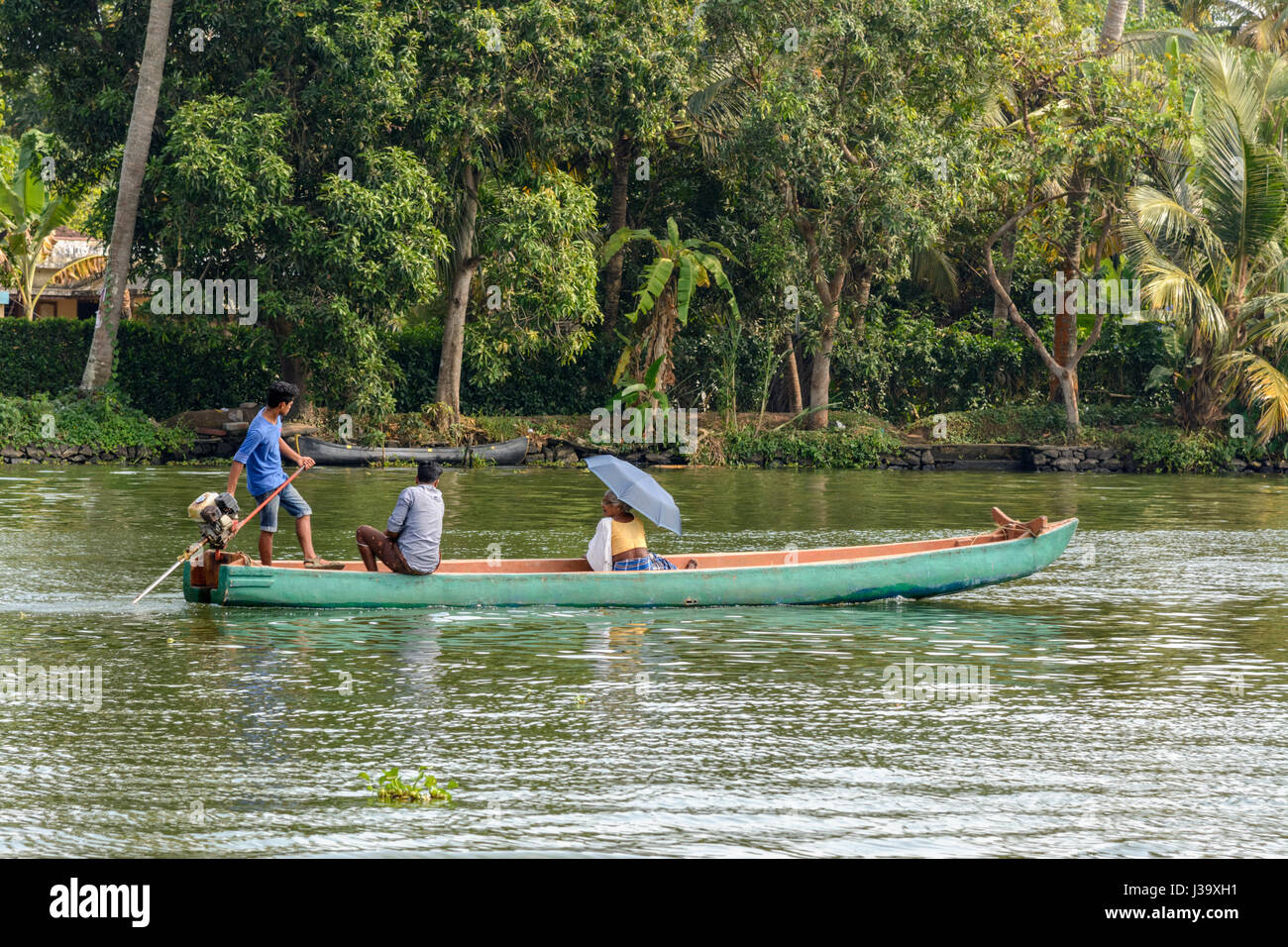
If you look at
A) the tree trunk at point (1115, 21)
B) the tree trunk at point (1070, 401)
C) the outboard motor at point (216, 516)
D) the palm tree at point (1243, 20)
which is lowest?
the outboard motor at point (216, 516)

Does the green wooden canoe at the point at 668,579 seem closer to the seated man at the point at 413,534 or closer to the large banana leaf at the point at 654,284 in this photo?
the seated man at the point at 413,534

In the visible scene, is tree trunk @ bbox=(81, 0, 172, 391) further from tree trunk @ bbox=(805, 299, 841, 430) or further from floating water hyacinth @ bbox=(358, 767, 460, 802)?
floating water hyacinth @ bbox=(358, 767, 460, 802)

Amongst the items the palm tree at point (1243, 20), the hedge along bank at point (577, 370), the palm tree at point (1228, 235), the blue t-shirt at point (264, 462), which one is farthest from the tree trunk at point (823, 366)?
the blue t-shirt at point (264, 462)

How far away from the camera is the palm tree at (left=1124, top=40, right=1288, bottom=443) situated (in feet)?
107

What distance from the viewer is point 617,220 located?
127ft

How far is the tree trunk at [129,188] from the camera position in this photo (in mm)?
32375

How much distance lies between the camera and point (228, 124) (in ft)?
103

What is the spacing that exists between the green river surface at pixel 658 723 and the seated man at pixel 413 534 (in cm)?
44

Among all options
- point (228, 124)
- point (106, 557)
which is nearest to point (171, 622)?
point (106, 557)

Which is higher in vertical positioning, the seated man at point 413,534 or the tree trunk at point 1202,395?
the tree trunk at point 1202,395

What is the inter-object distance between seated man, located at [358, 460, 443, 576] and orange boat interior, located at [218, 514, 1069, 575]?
0.33m

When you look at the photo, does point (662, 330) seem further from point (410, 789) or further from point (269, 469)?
point (410, 789)

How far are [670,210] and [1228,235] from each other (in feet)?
41.7

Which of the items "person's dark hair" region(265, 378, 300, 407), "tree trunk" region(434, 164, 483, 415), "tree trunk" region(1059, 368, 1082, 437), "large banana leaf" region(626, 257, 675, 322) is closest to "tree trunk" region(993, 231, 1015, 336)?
"tree trunk" region(1059, 368, 1082, 437)
